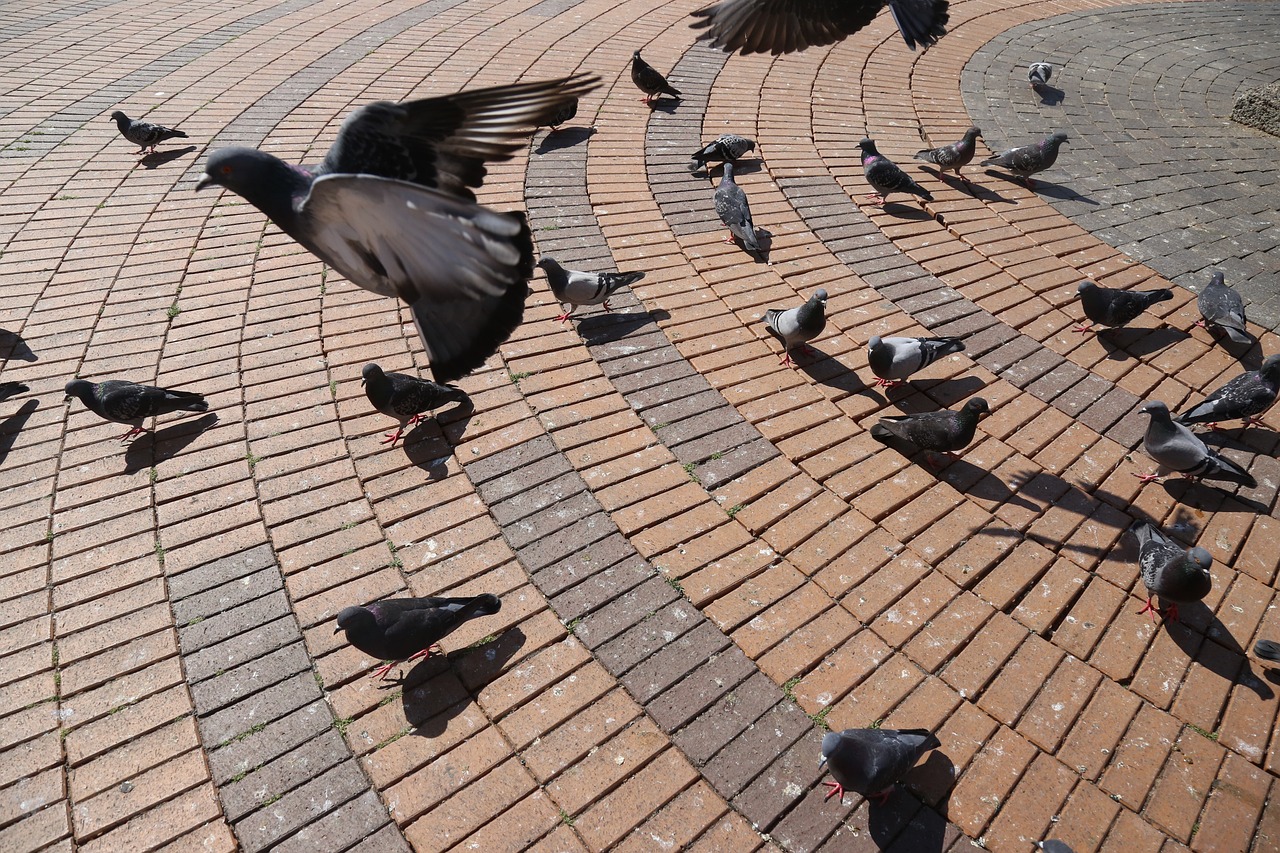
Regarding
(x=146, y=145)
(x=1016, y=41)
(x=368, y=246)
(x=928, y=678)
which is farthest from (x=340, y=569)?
(x=1016, y=41)

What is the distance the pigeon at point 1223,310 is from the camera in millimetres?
4715

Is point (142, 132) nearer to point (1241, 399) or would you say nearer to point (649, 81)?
point (649, 81)

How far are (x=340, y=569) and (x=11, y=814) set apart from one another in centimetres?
139

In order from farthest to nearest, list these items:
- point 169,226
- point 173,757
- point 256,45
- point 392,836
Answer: point 256,45, point 169,226, point 173,757, point 392,836

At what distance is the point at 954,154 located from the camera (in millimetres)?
6281

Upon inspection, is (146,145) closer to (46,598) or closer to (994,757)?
(46,598)

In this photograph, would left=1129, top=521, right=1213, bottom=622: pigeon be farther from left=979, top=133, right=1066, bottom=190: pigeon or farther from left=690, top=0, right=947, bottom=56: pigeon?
left=979, top=133, right=1066, bottom=190: pigeon

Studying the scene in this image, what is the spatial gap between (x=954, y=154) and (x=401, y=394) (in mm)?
5374

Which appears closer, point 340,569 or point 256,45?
point 340,569

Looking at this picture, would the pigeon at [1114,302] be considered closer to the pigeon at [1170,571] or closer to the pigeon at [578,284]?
the pigeon at [1170,571]

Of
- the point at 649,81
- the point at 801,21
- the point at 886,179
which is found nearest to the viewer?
the point at 801,21

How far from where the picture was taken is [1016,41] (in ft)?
30.5

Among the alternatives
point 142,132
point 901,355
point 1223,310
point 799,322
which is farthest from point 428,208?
point 142,132

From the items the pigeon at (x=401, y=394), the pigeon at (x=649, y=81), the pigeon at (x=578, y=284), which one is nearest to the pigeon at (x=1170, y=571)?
the pigeon at (x=578, y=284)
